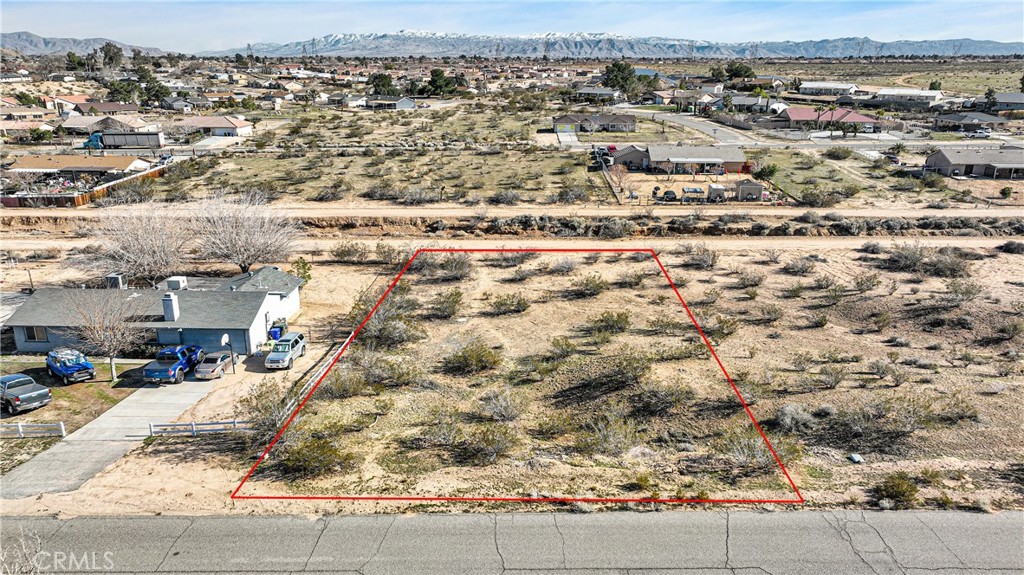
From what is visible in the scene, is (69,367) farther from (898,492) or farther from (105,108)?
(105,108)

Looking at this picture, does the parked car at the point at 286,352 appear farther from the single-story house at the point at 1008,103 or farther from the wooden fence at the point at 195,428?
the single-story house at the point at 1008,103

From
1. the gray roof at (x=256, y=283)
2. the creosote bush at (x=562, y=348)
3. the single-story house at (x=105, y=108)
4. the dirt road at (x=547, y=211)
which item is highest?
the single-story house at (x=105, y=108)

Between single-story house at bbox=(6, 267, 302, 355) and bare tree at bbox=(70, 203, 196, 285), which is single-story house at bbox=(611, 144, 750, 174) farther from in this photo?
single-story house at bbox=(6, 267, 302, 355)

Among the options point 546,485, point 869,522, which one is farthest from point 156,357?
point 869,522

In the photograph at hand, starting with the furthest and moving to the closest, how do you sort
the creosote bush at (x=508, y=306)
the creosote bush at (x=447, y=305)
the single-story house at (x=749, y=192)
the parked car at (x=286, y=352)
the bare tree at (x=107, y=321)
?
the single-story house at (x=749, y=192) < the creosote bush at (x=508, y=306) < the creosote bush at (x=447, y=305) < the bare tree at (x=107, y=321) < the parked car at (x=286, y=352)

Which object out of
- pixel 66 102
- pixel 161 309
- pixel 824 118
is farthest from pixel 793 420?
pixel 66 102

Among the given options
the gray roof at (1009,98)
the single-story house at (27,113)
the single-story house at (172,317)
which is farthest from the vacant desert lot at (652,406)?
the gray roof at (1009,98)

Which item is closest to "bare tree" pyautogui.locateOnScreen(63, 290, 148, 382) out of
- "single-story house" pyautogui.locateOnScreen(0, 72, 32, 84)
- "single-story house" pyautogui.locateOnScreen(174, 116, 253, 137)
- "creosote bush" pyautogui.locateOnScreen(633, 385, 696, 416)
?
"creosote bush" pyautogui.locateOnScreen(633, 385, 696, 416)
